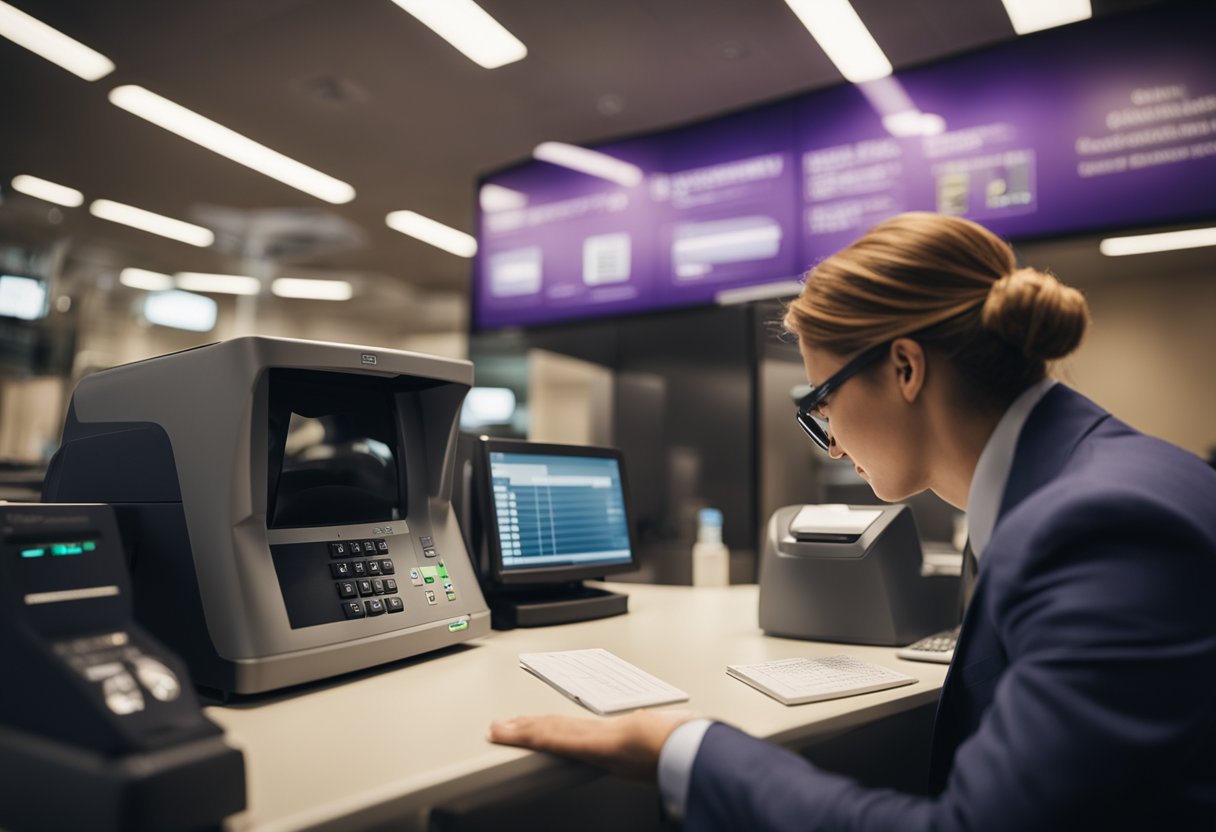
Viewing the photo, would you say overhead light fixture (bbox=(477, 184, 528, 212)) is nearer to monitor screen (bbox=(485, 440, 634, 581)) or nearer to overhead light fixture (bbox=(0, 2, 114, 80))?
overhead light fixture (bbox=(0, 2, 114, 80))

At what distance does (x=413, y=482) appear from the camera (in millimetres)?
1148

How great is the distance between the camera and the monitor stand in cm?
130

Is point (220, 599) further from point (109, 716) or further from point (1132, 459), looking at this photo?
point (1132, 459)

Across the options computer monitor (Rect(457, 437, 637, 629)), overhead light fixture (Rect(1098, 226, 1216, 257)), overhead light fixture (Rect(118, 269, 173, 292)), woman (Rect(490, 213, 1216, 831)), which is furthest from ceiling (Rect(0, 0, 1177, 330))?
woman (Rect(490, 213, 1216, 831))

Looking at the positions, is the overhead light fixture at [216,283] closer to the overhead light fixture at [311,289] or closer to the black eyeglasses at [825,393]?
the overhead light fixture at [311,289]

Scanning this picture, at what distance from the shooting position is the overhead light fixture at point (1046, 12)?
255cm

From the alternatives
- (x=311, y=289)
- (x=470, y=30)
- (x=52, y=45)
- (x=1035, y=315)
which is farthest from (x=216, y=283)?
(x=1035, y=315)

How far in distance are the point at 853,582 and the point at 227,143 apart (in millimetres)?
4016

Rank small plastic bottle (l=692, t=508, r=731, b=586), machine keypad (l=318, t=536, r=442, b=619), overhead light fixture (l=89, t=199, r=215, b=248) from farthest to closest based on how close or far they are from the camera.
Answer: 1. overhead light fixture (l=89, t=199, r=215, b=248)
2. small plastic bottle (l=692, t=508, r=731, b=586)
3. machine keypad (l=318, t=536, r=442, b=619)

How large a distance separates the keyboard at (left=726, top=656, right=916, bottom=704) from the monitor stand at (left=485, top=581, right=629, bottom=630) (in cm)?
39

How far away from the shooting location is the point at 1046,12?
2.61 meters

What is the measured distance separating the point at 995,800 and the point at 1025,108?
2.64m

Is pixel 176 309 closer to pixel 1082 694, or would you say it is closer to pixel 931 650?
pixel 931 650

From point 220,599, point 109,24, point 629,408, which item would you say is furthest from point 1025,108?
point 109,24
